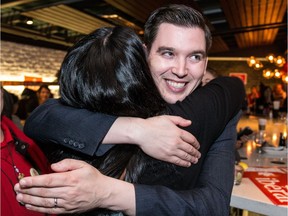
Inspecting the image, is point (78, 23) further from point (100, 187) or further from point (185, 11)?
point (100, 187)

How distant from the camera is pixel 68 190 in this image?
2.11 ft

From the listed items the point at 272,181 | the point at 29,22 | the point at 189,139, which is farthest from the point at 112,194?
the point at 29,22

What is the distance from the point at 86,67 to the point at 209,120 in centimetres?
38

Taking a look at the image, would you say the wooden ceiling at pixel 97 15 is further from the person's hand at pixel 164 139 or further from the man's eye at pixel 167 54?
the person's hand at pixel 164 139

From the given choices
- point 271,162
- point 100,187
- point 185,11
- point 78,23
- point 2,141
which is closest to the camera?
point 100,187

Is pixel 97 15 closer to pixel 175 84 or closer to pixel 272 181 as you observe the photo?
pixel 272 181

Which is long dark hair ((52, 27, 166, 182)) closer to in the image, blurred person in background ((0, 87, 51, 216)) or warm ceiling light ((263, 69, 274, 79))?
blurred person in background ((0, 87, 51, 216))

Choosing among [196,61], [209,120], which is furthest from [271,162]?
[209,120]

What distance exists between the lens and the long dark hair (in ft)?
2.54


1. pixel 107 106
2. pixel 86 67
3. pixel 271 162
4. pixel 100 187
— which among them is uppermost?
pixel 86 67

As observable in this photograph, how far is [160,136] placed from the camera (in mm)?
814

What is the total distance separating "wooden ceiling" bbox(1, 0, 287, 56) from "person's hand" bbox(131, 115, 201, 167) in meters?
3.26

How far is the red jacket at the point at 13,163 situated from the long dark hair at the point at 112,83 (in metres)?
0.62

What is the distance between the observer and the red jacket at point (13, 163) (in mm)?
1319
